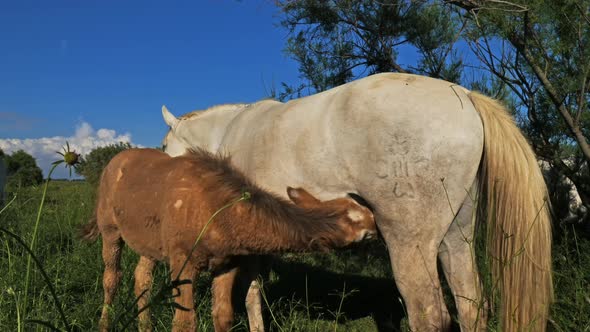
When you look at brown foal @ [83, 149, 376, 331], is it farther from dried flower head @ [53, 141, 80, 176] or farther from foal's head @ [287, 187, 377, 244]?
dried flower head @ [53, 141, 80, 176]

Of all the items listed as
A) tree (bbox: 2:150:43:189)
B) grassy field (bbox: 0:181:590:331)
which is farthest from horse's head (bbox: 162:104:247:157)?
tree (bbox: 2:150:43:189)

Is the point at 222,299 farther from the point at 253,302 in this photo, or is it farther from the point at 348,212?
the point at 253,302

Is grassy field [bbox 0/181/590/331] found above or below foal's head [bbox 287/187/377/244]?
below

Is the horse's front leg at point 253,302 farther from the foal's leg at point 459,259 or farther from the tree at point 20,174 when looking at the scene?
the tree at point 20,174

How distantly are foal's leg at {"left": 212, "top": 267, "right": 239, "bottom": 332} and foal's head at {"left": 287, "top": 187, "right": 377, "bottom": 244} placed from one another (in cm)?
72

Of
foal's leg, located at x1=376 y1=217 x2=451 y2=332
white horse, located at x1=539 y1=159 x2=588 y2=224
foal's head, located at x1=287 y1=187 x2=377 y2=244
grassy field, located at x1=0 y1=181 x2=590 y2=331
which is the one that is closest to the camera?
foal's head, located at x1=287 y1=187 x2=377 y2=244

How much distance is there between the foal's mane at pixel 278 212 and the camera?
257 cm

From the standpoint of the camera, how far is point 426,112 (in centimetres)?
311

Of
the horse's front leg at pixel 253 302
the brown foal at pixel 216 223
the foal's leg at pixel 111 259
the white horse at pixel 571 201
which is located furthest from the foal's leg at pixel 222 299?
the white horse at pixel 571 201

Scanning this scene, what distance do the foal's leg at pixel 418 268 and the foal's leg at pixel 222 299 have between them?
3.94ft

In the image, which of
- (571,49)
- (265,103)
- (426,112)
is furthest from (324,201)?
(571,49)

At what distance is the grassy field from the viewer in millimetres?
3162

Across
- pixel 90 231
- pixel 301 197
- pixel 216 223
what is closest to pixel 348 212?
pixel 301 197

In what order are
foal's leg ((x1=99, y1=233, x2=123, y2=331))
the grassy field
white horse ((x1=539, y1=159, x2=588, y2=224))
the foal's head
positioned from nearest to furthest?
the foal's head, the grassy field, foal's leg ((x1=99, y1=233, x2=123, y2=331)), white horse ((x1=539, y1=159, x2=588, y2=224))
